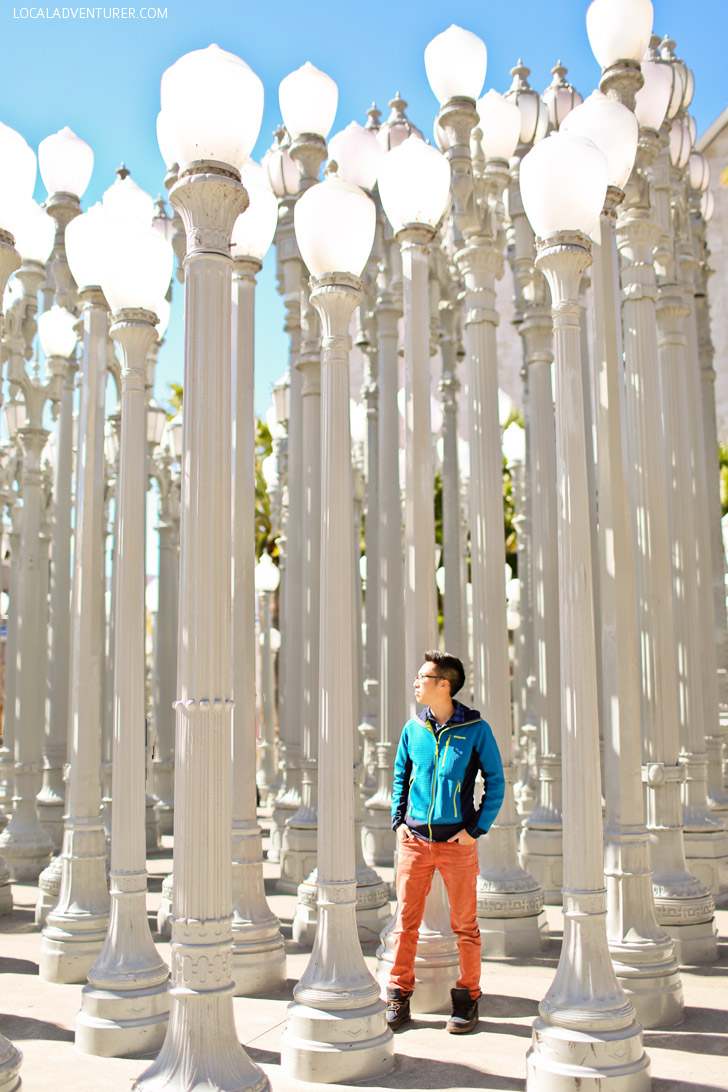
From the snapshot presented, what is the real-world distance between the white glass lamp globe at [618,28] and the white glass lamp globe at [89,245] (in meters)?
3.73

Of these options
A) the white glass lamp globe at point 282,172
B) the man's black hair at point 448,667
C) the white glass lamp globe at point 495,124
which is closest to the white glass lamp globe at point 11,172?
the man's black hair at point 448,667

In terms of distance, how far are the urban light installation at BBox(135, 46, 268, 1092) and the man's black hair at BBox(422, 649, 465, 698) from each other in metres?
1.63

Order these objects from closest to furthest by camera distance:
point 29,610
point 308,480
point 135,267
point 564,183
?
point 564,183, point 135,267, point 308,480, point 29,610

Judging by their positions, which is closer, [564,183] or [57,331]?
[564,183]

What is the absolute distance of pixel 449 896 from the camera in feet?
18.8

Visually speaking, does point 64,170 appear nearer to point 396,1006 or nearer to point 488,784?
point 488,784

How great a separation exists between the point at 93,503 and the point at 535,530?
4.54 metres

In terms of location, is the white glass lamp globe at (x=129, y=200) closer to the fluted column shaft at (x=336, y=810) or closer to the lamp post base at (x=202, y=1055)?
the fluted column shaft at (x=336, y=810)

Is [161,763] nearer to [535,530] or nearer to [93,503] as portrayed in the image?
[535,530]

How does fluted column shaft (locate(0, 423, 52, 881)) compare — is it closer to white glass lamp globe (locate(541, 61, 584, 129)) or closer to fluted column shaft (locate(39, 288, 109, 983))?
fluted column shaft (locate(39, 288, 109, 983))

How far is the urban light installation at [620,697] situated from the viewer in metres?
5.98

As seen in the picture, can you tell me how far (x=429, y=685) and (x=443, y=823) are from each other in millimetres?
773

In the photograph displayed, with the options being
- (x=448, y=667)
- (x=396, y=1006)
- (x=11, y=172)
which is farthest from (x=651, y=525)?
(x=11, y=172)

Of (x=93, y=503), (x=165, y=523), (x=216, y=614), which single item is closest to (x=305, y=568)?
(x=93, y=503)
